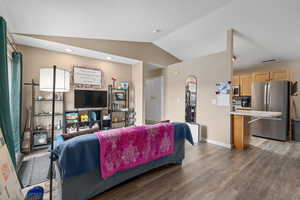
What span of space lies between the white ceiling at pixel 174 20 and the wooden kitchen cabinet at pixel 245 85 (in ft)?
3.61

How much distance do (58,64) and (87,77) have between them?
32.5 inches

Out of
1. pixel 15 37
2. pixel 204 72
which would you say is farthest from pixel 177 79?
pixel 15 37

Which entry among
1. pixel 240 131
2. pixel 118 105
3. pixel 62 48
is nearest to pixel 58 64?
pixel 62 48

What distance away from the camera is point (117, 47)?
428 centimetres

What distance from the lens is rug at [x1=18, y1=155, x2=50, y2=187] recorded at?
213cm

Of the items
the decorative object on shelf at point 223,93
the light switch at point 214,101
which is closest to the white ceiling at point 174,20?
the decorative object on shelf at point 223,93

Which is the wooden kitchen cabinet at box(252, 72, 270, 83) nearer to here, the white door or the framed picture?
the white door

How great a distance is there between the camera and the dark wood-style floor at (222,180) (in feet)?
5.85

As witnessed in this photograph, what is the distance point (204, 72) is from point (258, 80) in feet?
7.65

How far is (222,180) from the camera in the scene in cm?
210

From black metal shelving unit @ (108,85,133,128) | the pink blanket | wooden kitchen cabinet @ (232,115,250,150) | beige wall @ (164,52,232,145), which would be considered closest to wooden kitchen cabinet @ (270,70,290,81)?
wooden kitchen cabinet @ (232,115,250,150)

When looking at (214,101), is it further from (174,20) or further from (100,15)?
(100,15)

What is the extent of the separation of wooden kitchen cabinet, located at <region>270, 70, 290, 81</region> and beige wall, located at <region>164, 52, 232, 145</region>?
2279 millimetres

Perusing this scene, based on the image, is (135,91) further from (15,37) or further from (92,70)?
(15,37)
